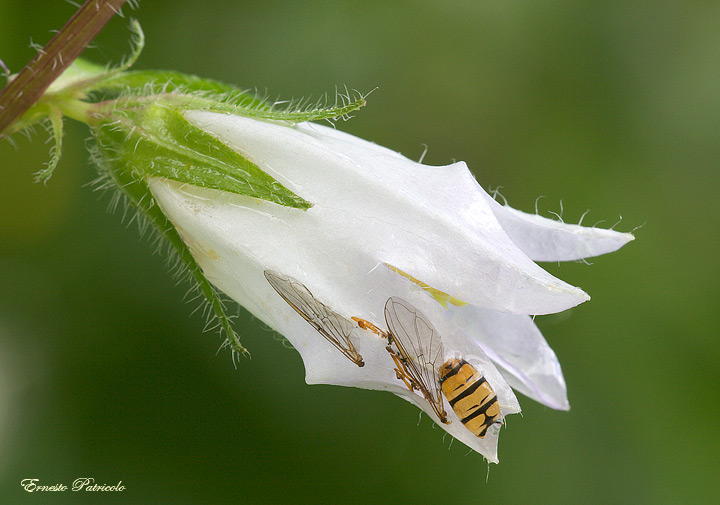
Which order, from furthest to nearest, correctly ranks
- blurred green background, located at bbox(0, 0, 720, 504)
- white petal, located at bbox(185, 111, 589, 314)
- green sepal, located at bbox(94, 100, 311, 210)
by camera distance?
blurred green background, located at bbox(0, 0, 720, 504) < green sepal, located at bbox(94, 100, 311, 210) < white petal, located at bbox(185, 111, 589, 314)

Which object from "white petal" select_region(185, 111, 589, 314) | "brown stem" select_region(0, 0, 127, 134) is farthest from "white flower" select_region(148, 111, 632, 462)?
"brown stem" select_region(0, 0, 127, 134)

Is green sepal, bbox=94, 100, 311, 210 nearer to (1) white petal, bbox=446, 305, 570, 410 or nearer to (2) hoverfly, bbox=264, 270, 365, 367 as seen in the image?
(2) hoverfly, bbox=264, 270, 365, 367

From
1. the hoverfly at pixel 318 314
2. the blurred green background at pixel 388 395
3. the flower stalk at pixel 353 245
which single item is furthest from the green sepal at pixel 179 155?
the blurred green background at pixel 388 395

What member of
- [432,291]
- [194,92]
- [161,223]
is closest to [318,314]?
[432,291]

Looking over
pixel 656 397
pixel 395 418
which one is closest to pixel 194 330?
pixel 395 418

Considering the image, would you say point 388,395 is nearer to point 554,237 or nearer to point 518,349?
point 518,349

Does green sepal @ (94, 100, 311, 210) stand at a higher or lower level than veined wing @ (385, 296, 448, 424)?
higher

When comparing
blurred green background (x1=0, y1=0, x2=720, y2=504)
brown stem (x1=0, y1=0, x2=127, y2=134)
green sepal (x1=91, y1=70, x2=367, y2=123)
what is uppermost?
brown stem (x1=0, y1=0, x2=127, y2=134)

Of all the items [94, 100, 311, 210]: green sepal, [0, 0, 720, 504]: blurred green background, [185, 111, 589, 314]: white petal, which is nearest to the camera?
[185, 111, 589, 314]: white petal
